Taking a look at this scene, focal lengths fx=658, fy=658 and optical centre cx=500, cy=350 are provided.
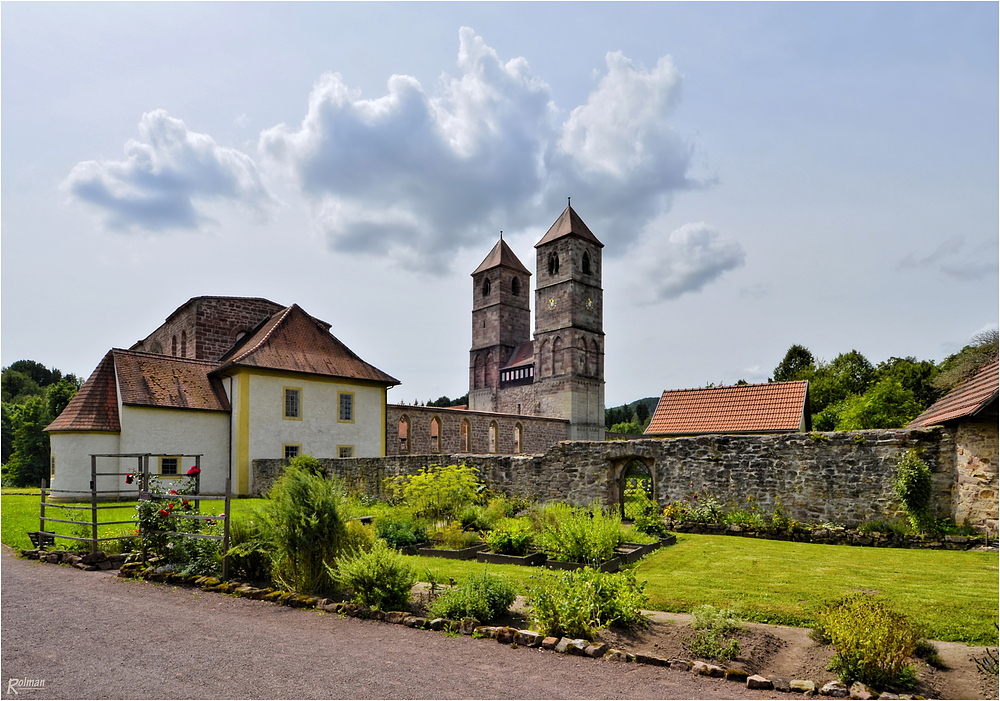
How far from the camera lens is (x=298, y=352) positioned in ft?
97.1

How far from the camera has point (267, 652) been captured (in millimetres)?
6211

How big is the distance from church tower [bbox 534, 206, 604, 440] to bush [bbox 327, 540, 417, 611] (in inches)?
2156

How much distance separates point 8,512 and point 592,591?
1937cm

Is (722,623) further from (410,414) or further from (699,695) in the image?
(410,414)

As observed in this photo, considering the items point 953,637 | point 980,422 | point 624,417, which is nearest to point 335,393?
point 980,422

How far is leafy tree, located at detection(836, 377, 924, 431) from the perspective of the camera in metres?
33.8

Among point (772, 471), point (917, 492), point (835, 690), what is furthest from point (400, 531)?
point (917, 492)

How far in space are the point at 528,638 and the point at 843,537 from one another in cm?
946

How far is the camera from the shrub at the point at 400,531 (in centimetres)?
1242

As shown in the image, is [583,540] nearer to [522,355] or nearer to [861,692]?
[861,692]

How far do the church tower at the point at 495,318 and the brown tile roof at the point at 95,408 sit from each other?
49.5 m

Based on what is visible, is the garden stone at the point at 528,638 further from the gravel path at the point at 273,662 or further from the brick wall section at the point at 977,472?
the brick wall section at the point at 977,472

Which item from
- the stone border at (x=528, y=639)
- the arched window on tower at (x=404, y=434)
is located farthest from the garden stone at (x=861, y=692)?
the arched window on tower at (x=404, y=434)

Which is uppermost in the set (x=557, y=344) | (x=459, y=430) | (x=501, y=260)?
(x=501, y=260)
